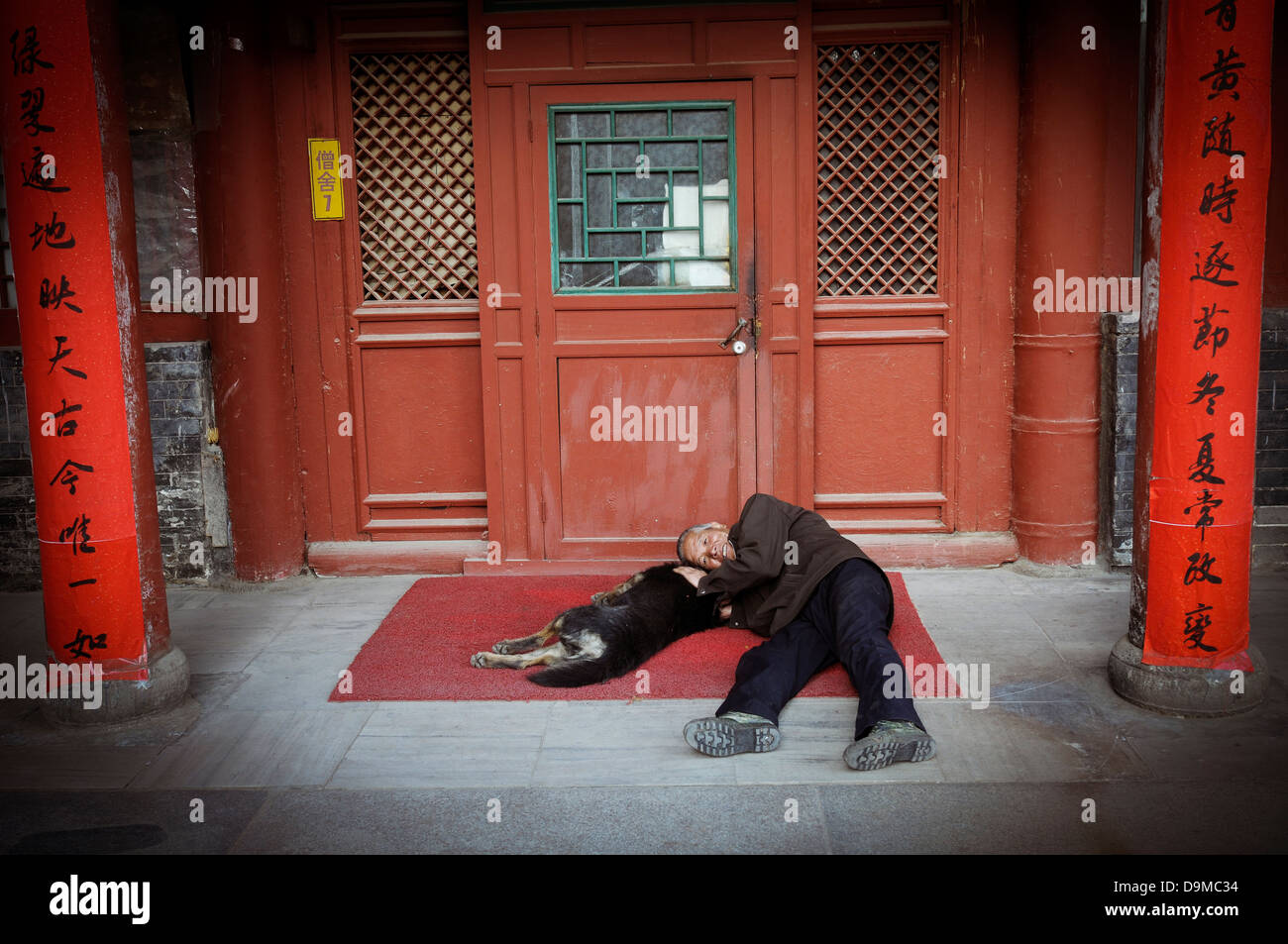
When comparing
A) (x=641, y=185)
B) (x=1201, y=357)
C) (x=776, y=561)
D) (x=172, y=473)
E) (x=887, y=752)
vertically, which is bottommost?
(x=887, y=752)

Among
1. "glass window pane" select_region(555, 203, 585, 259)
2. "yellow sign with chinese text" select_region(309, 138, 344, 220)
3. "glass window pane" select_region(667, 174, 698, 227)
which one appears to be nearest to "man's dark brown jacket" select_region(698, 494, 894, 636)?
"glass window pane" select_region(667, 174, 698, 227)

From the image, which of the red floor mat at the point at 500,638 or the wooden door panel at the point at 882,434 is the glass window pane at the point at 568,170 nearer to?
the wooden door panel at the point at 882,434

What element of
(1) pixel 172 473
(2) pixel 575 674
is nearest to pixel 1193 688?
(2) pixel 575 674

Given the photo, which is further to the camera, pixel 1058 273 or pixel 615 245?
pixel 615 245

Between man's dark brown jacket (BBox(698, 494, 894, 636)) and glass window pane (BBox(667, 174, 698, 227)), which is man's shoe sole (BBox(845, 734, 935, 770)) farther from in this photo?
glass window pane (BBox(667, 174, 698, 227))

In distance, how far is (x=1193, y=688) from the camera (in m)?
4.12

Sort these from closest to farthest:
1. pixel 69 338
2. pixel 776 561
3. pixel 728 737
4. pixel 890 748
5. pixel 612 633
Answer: pixel 890 748, pixel 728 737, pixel 69 338, pixel 612 633, pixel 776 561

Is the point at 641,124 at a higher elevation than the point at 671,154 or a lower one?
higher

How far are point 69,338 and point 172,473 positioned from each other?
1880 mm

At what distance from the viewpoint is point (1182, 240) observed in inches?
154

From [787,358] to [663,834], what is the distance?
3036 mm

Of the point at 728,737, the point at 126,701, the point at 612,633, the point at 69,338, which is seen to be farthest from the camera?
the point at 612,633

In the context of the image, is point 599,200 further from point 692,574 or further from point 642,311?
point 692,574

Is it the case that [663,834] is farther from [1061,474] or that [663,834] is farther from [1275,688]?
[1061,474]
